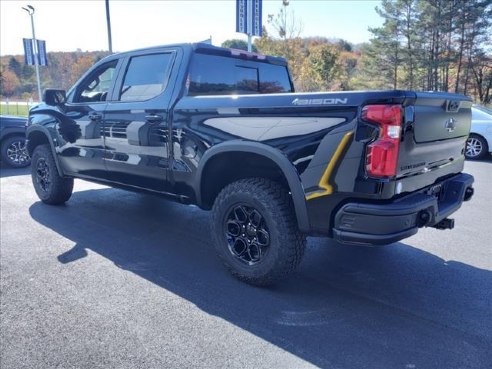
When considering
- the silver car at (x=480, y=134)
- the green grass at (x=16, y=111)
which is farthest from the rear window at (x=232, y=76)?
the green grass at (x=16, y=111)

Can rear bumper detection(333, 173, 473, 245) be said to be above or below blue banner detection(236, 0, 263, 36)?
below

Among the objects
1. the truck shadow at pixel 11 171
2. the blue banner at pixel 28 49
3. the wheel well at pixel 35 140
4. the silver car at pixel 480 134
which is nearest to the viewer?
the wheel well at pixel 35 140

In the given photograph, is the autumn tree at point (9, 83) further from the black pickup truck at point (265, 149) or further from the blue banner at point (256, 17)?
the black pickup truck at point (265, 149)

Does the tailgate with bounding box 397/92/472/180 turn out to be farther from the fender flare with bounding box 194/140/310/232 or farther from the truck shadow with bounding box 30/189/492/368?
the truck shadow with bounding box 30/189/492/368

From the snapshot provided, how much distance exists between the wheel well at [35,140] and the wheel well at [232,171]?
316cm

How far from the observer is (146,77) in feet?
13.8

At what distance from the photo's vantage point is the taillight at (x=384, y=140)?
2492mm

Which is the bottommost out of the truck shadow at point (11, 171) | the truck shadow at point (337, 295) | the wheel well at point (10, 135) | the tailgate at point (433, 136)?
the truck shadow at point (11, 171)

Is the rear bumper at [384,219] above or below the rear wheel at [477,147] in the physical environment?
above

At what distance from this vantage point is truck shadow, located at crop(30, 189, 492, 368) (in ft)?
8.30

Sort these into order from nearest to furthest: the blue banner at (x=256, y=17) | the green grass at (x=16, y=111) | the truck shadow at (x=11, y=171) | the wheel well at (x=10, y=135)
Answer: the truck shadow at (x=11, y=171) → the wheel well at (x=10, y=135) → the blue banner at (x=256, y=17) → the green grass at (x=16, y=111)

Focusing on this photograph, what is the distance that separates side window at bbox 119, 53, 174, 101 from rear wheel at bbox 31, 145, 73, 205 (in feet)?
6.31

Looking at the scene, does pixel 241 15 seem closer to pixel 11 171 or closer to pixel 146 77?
pixel 11 171

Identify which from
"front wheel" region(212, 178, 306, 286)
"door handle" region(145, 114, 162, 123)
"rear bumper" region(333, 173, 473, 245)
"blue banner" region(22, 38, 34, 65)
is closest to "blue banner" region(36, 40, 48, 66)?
"blue banner" region(22, 38, 34, 65)
